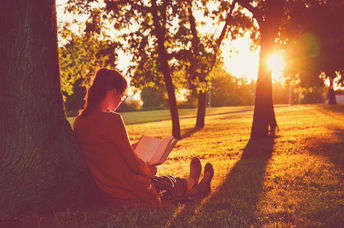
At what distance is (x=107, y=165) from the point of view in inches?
160

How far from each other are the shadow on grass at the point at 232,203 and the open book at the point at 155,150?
723 millimetres

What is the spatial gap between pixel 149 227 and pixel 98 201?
3.42 feet

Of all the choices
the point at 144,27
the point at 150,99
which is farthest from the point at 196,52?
the point at 150,99

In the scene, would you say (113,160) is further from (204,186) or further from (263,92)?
(263,92)

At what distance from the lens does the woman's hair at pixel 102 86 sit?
396 cm

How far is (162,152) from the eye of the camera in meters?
4.17

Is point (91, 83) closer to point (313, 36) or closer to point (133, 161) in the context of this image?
point (133, 161)

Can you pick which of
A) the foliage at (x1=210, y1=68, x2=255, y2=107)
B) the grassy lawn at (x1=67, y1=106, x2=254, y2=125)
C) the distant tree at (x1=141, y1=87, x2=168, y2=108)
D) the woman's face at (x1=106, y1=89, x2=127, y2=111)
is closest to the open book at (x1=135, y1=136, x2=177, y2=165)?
the woman's face at (x1=106, y1=89, x2=127, y2=111)

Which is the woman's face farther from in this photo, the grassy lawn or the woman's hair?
the grassy lawn

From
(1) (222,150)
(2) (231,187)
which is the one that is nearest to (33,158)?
(2) (231,187)

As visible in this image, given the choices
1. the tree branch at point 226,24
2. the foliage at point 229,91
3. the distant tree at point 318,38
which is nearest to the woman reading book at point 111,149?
the distant tree at point 318,38

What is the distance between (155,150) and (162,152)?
0.31 ft

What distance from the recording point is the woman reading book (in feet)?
12.8

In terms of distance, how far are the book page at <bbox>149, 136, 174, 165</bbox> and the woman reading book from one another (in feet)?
0.40
